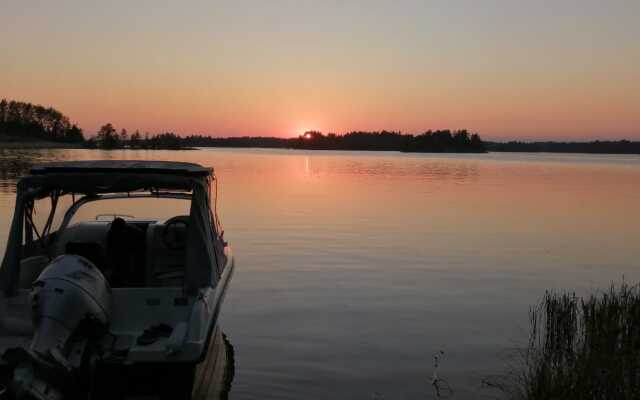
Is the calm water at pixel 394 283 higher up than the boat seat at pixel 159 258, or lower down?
lower down

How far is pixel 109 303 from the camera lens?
623 centimetres

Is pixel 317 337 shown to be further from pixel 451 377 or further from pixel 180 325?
pixel 180 325

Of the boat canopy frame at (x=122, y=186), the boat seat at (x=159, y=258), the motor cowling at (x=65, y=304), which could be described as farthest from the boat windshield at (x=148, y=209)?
the motor cowling at (x=65, y=304)

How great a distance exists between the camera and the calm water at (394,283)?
8.91 m

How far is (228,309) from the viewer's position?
38.4 feet

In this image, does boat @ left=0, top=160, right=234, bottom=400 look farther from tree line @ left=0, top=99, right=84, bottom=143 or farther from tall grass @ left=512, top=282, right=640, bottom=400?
tree line @ left=0, top=99, right=84, bottom=143

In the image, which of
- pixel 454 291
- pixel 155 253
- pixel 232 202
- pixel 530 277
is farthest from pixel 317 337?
pixel 232 202

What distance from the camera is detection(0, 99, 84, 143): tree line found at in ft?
498

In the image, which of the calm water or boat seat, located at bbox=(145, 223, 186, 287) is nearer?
boat seat, located at bbox=(145, 223, 186, 287)

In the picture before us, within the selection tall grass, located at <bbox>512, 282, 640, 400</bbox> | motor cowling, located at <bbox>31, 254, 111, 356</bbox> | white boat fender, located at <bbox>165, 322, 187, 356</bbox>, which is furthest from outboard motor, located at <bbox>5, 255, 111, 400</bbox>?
tall grass, located at <bbox>512, 282, 640, 400</bbox>

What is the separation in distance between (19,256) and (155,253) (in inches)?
97.3

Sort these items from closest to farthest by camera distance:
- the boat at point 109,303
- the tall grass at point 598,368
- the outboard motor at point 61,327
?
the outboard motor at point 61,327 → the boat at point 109,303 → the tall grass at point 598,368

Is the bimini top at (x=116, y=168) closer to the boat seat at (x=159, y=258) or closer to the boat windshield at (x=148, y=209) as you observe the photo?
the boat seat at (x=159, y=258)

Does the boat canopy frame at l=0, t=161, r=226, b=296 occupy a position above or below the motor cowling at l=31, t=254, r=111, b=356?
above
